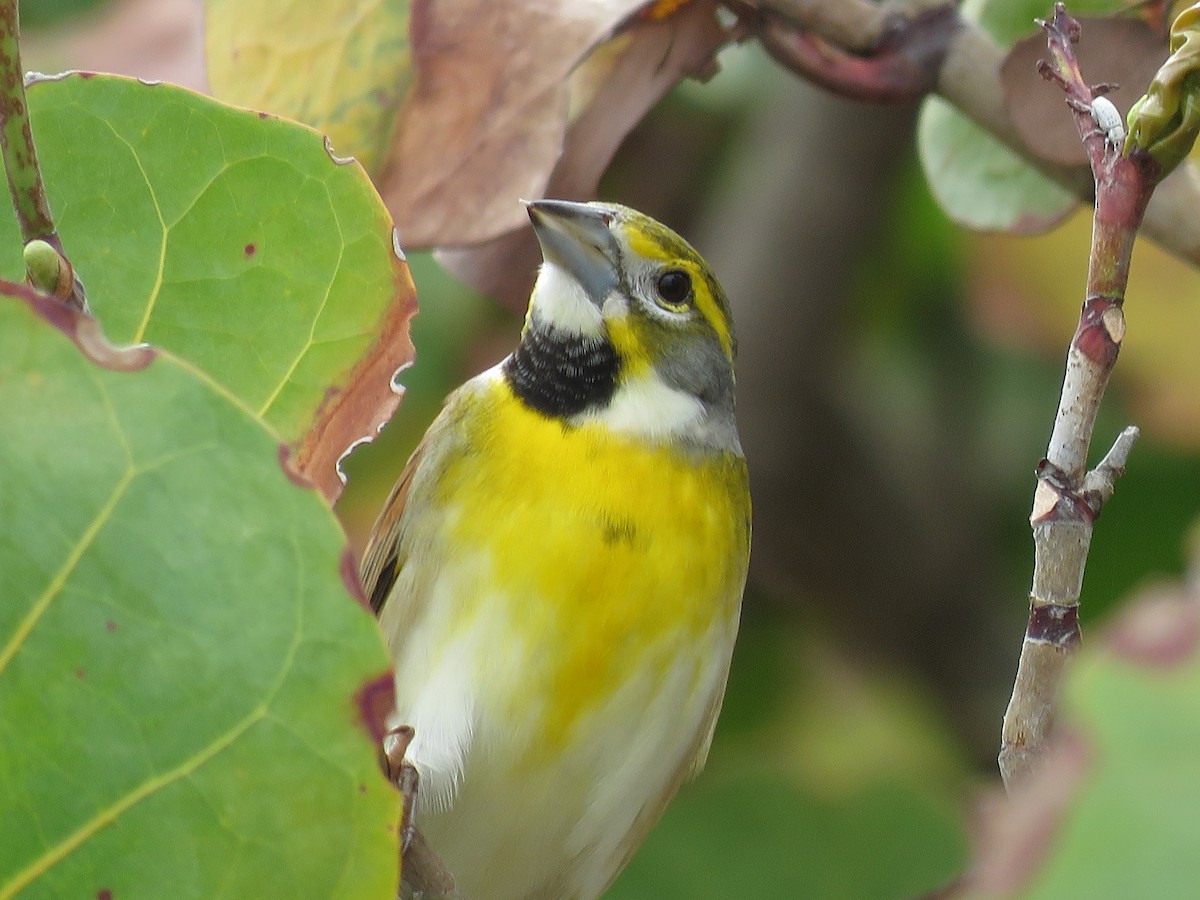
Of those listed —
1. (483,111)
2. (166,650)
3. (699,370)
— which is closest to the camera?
(166,650)

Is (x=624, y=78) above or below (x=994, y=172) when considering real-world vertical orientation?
above

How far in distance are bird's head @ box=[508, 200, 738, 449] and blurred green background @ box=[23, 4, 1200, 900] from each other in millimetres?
915

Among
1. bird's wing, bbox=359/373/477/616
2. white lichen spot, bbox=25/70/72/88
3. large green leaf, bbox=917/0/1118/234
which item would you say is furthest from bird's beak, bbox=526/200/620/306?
white lichen spot, bbox=25/70/72/88

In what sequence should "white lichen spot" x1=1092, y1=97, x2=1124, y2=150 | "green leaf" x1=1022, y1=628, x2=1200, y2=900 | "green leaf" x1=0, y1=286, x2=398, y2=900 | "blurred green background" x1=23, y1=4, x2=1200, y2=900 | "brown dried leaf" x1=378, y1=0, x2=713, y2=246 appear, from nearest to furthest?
"green leaf" x1=1022, y1=628, x2=1200, y2=900
"green leaf" x1=0, y1=286, x2=398, y2=900
"white lichen spot" x1=1092, y1=97, x2=1124, y2=150
"brown dried leaf" x1=378, y1=0, x2=713, y2=246
"blurred green background" x1=23, y1=4, x2=1200, y2=900

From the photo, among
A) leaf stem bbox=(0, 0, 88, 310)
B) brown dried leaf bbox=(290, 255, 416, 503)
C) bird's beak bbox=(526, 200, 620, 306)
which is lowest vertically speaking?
bird's beak bbox=(526, 200, 620, 306)

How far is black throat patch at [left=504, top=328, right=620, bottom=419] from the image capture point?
89.4 inches

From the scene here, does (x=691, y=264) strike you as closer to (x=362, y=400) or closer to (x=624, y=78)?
(x=624, y=78)

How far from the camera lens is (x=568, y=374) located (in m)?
2.28

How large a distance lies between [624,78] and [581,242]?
13.4 inches

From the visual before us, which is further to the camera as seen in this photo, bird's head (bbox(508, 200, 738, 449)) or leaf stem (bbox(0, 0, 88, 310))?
bird's head (bbox(508, 200, 738, 449))

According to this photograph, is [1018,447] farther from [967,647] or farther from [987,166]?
[987,166]

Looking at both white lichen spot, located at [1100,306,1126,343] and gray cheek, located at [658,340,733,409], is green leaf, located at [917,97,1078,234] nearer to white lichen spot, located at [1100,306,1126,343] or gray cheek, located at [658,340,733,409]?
gray cheek, located at [658,340,733,409]

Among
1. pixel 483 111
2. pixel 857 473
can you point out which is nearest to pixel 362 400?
pixel 483 111

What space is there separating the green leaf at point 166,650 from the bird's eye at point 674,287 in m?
1.40
